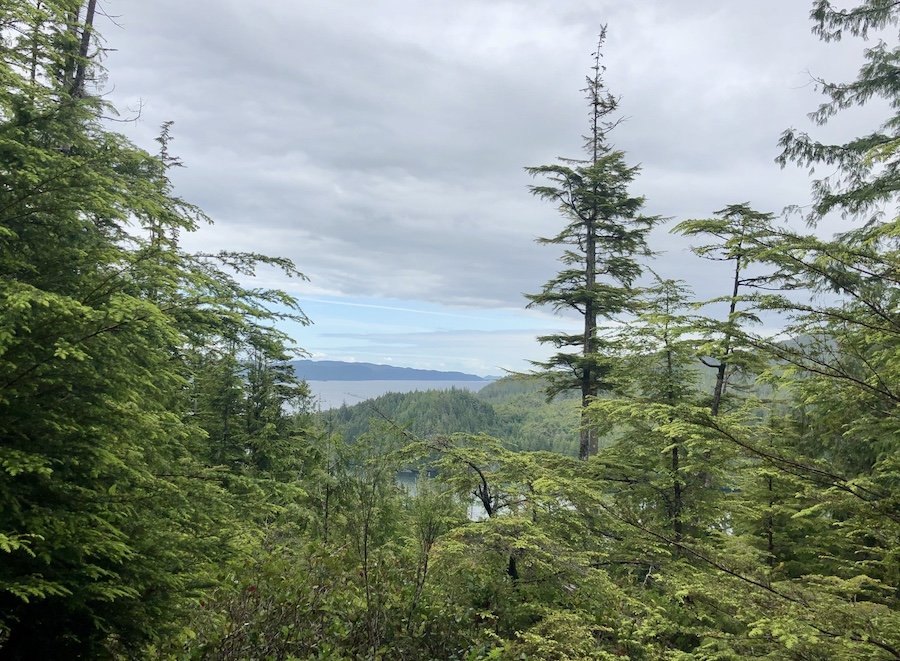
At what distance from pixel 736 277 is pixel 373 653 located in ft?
39.0

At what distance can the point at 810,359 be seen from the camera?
4.26 meters

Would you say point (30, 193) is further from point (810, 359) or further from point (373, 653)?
point (810, 359)

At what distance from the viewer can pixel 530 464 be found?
685 centimetres

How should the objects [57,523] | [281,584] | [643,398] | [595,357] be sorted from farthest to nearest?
[595,357], [643,398], [281,584], [57,523]

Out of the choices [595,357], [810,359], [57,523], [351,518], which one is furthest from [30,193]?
[595,357]

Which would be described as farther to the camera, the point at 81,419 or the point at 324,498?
the point at 324,498

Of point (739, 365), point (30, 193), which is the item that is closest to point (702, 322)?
point (739, 365)

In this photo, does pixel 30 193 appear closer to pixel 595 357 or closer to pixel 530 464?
pixel 530 464

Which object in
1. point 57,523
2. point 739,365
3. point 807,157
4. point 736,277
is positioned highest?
point 807,157

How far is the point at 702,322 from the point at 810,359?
4686mm

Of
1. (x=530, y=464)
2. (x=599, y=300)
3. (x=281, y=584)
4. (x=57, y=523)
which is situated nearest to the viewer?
(x=57, y=523)

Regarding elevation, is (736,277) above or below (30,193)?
above

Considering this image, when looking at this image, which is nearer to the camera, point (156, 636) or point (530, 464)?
point (156, 636)

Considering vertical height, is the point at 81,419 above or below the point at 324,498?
above
